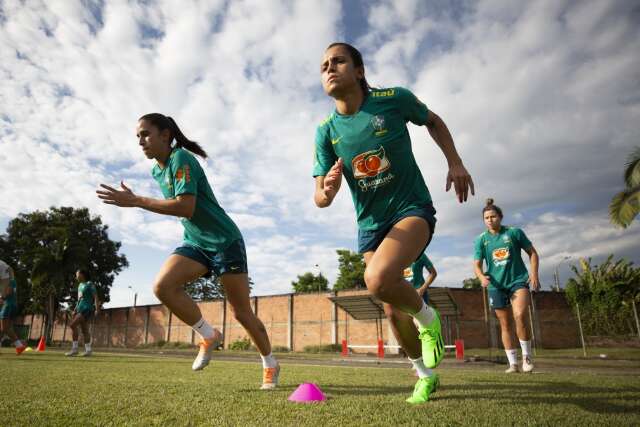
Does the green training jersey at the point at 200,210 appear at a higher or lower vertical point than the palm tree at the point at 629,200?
lower

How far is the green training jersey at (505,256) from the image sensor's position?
703cm

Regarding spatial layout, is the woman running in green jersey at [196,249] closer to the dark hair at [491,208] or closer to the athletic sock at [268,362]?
the athletic sock at [268,362]

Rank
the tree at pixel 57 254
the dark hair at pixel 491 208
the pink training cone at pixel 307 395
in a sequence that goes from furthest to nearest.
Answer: the tree at pixel 57 254 < the dark hair at pixel 491 208 < the pink training cone at pixel 307 395

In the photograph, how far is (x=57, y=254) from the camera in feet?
127

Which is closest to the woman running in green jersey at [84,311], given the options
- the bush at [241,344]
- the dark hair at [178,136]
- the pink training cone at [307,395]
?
the dark hair at [178,136]

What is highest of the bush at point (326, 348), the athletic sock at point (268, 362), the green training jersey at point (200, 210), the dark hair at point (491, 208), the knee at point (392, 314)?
the dark hair at point (491, 208)

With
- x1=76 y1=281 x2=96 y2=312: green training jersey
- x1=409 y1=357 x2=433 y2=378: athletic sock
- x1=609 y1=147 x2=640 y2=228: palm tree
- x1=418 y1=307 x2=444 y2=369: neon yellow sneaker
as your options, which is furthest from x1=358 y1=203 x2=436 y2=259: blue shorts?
x1=609 y1=147 x2=640 y2=228: palm tree

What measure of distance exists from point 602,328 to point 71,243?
1720 inches

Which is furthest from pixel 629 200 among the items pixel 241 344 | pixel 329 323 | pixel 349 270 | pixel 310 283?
pixel 310 283

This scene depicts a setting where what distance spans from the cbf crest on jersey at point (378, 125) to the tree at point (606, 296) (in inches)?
1189

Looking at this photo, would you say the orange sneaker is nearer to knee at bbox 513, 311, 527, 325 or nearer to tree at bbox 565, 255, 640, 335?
knee at bbox 513, 311, 527, 325

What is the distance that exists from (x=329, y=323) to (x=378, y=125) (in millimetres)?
28861

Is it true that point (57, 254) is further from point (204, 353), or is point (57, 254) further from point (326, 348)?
point (204, 353)

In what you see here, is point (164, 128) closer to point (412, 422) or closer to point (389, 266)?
point (389, 266)
